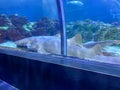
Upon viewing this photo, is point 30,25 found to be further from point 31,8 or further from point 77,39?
point 77,39

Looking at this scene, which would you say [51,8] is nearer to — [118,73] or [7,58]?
[7,58]

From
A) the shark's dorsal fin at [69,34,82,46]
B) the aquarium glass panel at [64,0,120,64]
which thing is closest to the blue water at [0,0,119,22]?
the aquarium glass panel at [64,0,120,64]

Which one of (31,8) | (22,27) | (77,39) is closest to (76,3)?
(77,39)

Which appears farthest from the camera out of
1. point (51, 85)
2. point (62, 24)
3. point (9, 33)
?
point (9, 33)

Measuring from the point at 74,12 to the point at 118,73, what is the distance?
147cm

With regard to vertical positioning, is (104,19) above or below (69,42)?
above

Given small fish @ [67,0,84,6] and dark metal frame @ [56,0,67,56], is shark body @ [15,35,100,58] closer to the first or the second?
→ dark metal frame @ [56,0,67,56]

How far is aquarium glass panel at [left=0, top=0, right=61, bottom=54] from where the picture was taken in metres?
3.16

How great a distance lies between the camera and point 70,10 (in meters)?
3.23

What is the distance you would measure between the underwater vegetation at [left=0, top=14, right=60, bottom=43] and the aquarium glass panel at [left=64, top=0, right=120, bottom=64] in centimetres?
21

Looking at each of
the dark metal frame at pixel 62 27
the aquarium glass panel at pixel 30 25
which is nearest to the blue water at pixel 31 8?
the aquarium glass panel at pixel 30 25

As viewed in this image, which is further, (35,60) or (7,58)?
(7,58)

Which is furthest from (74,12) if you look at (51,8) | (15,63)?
(15,63)

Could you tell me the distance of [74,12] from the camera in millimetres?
3340
